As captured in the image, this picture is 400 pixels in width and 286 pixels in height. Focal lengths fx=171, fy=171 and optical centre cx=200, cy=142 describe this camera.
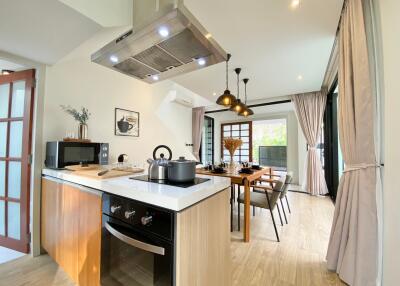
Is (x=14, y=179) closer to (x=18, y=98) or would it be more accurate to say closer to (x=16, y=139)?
(x=16, y=139)

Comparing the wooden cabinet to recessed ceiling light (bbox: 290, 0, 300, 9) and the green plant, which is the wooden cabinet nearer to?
the green plant

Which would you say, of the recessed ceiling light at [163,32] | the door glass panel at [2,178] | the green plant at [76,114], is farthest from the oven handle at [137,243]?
the door glass panel at [2,178]

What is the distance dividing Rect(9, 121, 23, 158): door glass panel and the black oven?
5.67 ft

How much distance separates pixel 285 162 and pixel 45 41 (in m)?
6.22

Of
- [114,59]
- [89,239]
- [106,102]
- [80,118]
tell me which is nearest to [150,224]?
[89,239]

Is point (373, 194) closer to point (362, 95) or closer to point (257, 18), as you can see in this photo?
point (362, 95)

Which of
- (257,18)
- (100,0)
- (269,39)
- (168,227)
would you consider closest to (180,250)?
(168,227)

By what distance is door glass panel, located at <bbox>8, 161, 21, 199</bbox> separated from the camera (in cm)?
194

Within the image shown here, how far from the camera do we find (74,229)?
4.36ft

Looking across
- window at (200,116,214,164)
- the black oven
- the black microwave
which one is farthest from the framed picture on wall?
window at (200,116,214,164)

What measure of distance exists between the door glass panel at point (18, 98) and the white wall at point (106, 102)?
0.88 feet

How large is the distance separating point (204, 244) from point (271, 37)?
91.0 inches

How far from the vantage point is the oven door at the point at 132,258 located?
2.56ft

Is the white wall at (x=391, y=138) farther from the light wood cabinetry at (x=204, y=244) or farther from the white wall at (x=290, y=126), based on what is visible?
the white wall at (x=290, y=126)
